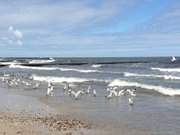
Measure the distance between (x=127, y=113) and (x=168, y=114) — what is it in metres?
1.59

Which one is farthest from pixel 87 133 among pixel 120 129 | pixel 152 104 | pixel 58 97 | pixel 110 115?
pixel 58 97

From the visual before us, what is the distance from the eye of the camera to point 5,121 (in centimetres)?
1495

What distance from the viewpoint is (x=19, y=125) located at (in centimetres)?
1423

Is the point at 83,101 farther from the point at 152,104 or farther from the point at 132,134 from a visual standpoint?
the point at 132,134

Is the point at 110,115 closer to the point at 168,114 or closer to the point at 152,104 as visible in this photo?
the point at 168,114

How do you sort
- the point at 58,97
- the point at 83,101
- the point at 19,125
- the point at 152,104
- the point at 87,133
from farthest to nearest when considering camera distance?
the point at 58,97, the point at 83,101, the point at 152,104, the point at 19,125, the point at 87,133

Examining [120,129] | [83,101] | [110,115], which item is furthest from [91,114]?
[83,101]

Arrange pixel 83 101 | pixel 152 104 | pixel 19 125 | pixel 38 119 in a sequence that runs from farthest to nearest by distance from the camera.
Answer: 1. pixel 83 101
2. pixel 152 104
3. pixel 38 119
4. pixel 19 125

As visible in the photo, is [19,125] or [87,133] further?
[19,125]

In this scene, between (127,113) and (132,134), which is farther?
(127,113)

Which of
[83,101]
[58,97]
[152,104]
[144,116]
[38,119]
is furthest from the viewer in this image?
[58,97]

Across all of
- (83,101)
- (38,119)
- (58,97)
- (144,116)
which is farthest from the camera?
(58,97)

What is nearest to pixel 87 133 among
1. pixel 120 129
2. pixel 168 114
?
pixel 120 129

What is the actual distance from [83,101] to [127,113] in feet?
16.4
